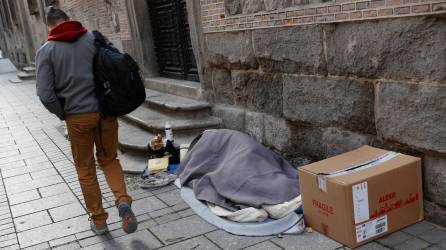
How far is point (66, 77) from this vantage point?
3.55 metres

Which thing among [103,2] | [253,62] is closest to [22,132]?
[103,2]

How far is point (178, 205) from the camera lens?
13.9 feet

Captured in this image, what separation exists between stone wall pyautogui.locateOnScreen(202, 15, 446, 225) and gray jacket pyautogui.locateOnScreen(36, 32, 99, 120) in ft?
6.15

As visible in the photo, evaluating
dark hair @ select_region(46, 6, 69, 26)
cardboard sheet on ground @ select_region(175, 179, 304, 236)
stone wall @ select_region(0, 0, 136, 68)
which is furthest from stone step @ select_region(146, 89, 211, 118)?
dark hair @ select_region(46, 6, 69, 26)

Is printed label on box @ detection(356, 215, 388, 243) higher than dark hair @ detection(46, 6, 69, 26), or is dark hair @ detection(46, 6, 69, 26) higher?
dark hair @ detection(46, 6, 69, 26)

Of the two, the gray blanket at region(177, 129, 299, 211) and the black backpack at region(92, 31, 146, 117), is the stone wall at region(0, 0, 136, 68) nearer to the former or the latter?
the gray blanket at region(177, 129, 299, 211)

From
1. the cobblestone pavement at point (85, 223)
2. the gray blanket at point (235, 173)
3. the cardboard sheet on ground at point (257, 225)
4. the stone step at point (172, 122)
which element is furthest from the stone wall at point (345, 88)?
the cardboard sheet on ground at point (257, 225)

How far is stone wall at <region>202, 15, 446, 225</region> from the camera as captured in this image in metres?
3.16

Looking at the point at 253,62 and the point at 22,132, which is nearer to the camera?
the point at 253,62

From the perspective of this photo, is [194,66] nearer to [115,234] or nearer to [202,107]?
[202,107]

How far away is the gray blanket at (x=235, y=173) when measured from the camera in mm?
3826

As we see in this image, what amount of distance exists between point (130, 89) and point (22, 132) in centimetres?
545

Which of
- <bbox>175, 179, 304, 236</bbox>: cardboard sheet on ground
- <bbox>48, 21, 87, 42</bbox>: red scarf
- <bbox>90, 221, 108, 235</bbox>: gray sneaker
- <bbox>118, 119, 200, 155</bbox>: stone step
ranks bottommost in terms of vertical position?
<bbox>175, 179, 304, 236</bbox>: cardboard sheet on ground

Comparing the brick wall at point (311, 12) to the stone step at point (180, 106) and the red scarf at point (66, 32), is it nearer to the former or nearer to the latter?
the stone step at point (180, 106)
